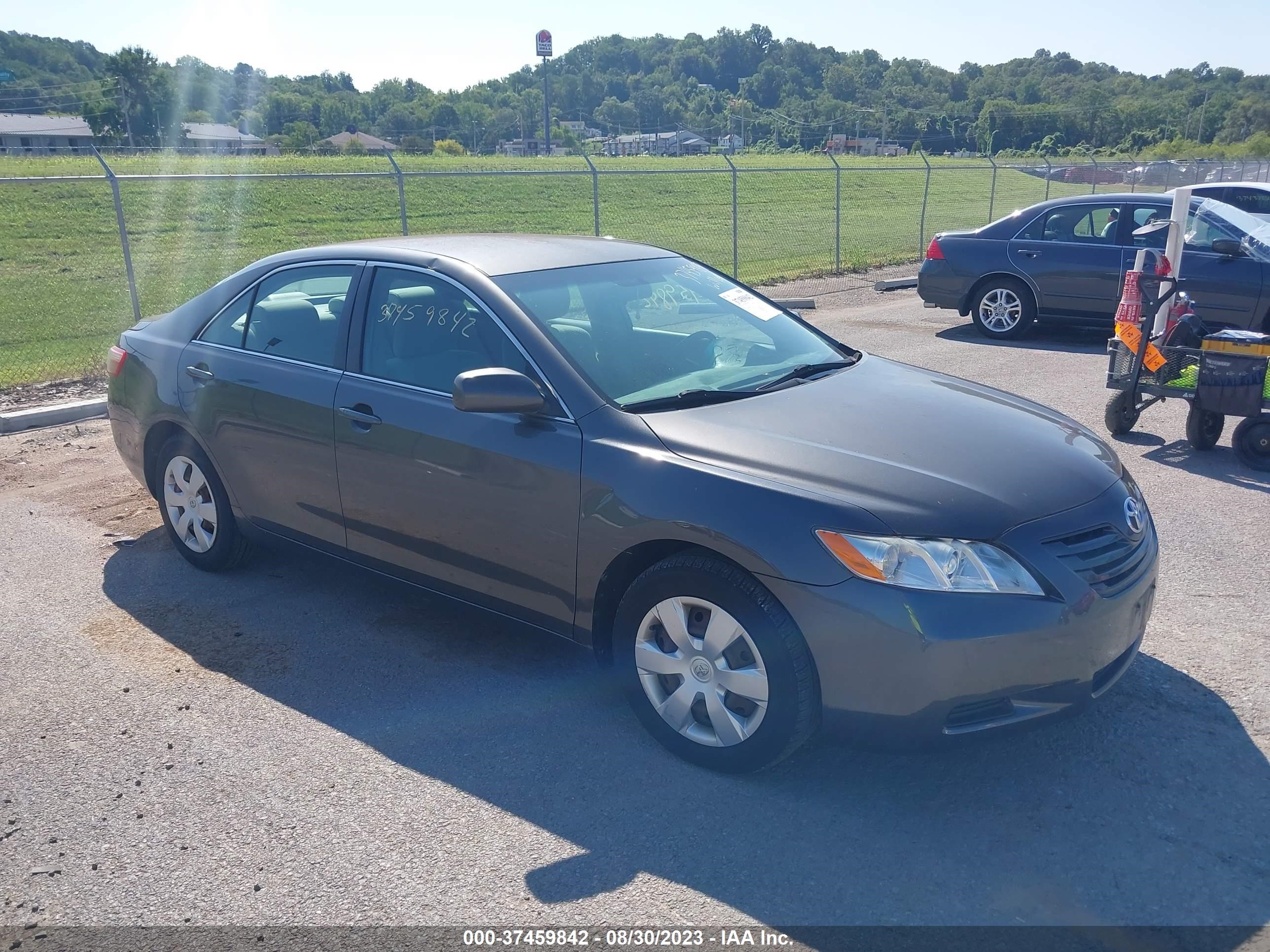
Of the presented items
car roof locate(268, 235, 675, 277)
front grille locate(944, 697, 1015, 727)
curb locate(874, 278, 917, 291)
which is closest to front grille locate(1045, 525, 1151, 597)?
front grille locate(944, 697, 1015, 727)

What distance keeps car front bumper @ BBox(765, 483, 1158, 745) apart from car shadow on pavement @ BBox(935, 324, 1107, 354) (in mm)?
8831

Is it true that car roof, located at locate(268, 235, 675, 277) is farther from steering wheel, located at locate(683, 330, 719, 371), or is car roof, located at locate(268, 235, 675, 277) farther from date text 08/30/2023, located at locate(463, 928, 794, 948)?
date text 08/30/2023, located at locate(463, 928, 794, 948)

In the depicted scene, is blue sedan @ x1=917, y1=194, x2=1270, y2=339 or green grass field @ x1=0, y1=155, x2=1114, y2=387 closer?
blue sedan @ x1=917, y1=194, x2=1270, y2=339

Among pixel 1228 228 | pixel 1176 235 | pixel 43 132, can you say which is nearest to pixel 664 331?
pixel 1176 235

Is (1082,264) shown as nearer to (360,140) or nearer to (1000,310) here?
(1000,310)

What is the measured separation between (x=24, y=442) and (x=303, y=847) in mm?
6131

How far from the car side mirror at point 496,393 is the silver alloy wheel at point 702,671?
33.1 inches

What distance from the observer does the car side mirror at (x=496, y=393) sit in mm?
3713

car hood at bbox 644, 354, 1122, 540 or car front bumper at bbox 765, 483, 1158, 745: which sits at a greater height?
car hood at bbox 644, 354, 1122, 540

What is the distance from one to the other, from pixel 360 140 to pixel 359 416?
7434cm

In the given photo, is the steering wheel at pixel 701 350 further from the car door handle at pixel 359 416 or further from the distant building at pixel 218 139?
the distant building at pixel 218 139

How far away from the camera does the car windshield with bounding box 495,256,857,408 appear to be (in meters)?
4.02

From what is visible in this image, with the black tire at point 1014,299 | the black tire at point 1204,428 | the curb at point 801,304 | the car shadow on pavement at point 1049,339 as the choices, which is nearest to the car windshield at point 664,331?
the black tire at point 1204,428

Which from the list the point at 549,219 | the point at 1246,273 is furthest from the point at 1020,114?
the point at 1246,273
